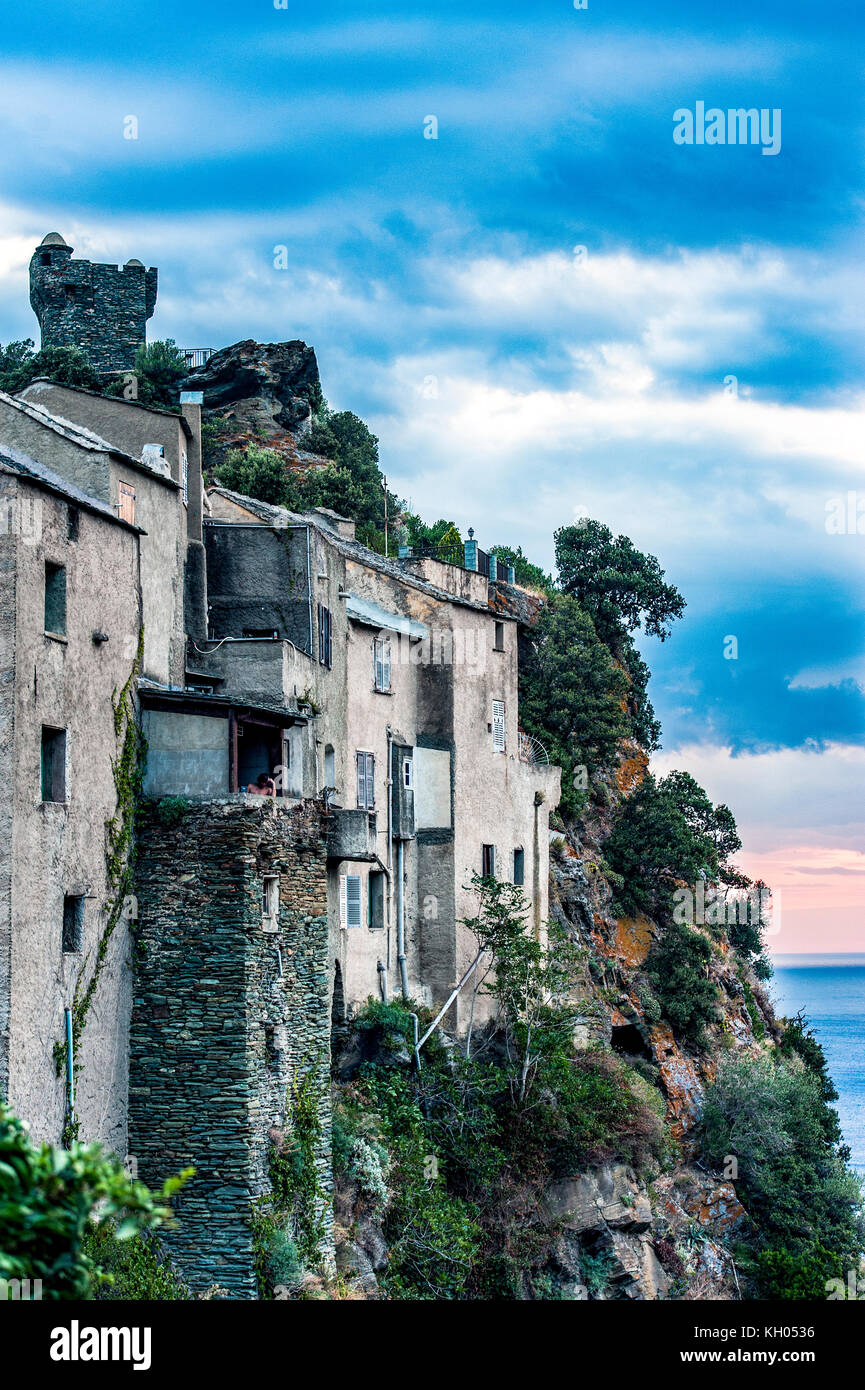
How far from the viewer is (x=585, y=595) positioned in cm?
7650

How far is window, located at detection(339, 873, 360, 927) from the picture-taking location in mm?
40875

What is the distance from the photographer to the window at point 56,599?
92.1 ft

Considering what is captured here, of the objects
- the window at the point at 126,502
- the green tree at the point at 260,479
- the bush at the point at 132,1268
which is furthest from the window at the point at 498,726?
the bush at the point at 132,1268

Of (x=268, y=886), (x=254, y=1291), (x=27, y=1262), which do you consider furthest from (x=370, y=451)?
(x=27, y=1262)

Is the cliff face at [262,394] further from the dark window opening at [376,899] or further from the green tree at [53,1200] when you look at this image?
the green tree at [53,1200]

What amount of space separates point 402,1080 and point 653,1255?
37.8 feet

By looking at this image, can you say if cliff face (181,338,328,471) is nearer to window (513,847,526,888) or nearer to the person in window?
window (513,847,526,888)

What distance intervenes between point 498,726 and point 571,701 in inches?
632

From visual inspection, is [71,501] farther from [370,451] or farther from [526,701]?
[370,451]

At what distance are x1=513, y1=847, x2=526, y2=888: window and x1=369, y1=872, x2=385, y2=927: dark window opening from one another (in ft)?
26.0

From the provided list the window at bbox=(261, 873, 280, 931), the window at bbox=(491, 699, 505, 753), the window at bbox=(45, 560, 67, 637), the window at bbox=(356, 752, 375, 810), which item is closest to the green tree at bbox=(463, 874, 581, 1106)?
the window at bbox=(491, 699, 505, 753)
